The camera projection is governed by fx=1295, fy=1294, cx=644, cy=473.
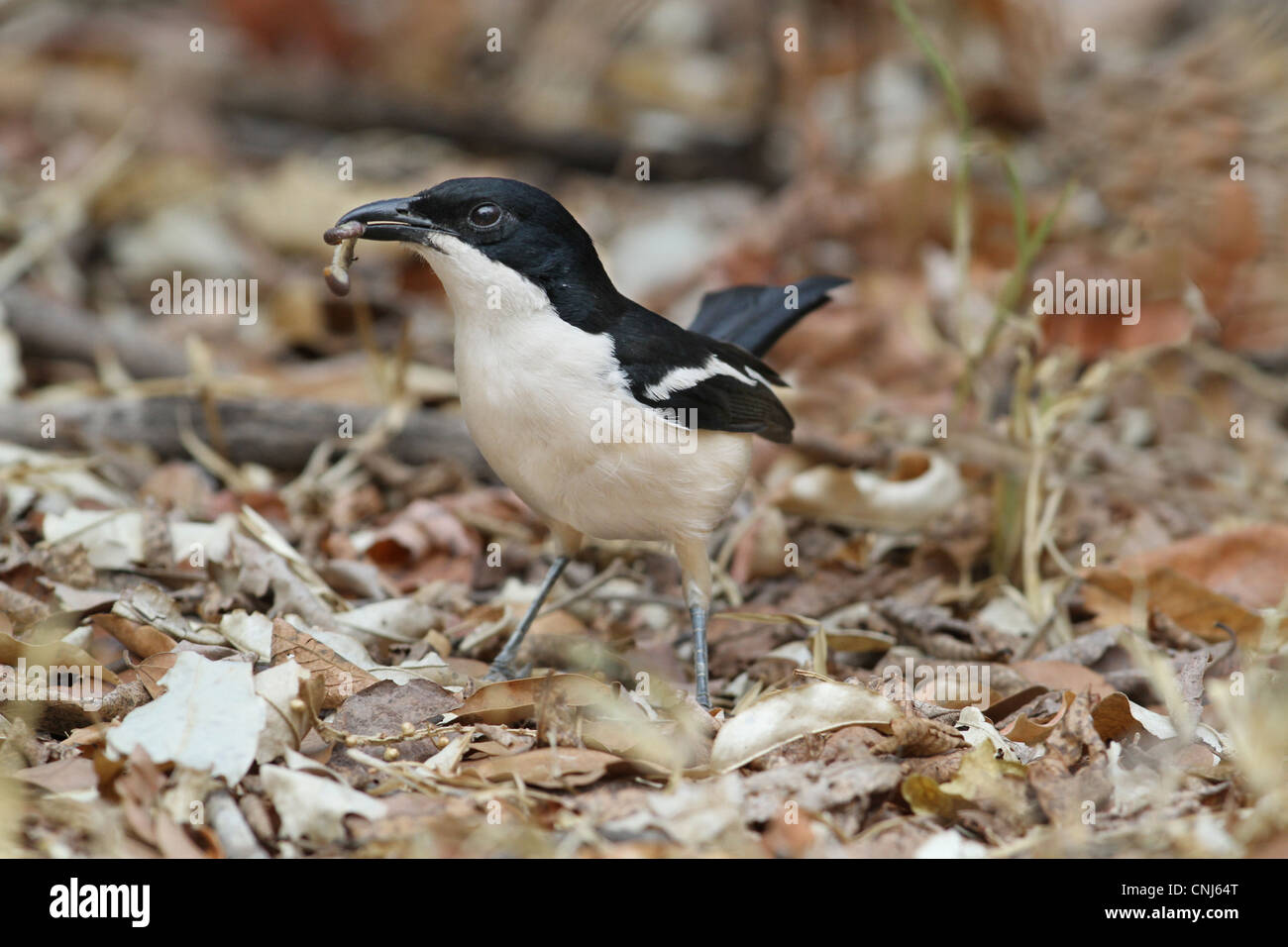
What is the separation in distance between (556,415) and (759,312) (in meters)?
1.36

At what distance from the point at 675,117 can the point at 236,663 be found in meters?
6.65

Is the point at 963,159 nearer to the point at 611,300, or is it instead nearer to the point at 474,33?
the point at 611,300

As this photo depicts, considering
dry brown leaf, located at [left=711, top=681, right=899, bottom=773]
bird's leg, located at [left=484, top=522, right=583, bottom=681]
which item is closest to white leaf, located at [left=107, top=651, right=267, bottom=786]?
bird's leg, located at [left=484, top=522, right=583, bottom=681]

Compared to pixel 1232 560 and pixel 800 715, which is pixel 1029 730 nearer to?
pixel 800 715

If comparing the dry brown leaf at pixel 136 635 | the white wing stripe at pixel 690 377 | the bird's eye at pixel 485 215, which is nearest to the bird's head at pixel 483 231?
the bird's eye at pixel 485 215

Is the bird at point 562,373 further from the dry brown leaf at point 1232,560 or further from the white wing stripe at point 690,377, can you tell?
the dry brown leaf at point 1232,560

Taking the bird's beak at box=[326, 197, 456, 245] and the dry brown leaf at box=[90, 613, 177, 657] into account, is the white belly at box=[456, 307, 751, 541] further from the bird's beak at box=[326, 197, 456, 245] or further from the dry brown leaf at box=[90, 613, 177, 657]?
the dry brown leaf at box=[90, 613, 177, 657]

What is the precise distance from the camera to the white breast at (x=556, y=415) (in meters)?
3.68

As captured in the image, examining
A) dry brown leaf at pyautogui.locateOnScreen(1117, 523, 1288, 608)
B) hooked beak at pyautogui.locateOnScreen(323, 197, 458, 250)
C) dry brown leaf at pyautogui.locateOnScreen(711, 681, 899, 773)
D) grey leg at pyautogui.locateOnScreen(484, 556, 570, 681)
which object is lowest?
dry brown leaf at pyautogui.locateOnScreen(711, 681, 899, 773)

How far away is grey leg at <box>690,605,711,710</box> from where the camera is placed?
3910 millimetres

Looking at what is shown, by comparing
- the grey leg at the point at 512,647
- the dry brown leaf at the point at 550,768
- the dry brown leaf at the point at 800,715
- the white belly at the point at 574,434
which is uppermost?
the white belly at the point at 574,434

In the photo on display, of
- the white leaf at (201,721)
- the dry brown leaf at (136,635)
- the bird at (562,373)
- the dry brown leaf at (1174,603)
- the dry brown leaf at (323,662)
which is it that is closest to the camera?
the white leaf at (201,721)

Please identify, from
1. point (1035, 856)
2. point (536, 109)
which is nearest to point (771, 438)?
point (1035, 856)

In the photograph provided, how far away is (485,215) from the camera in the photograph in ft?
12.3
